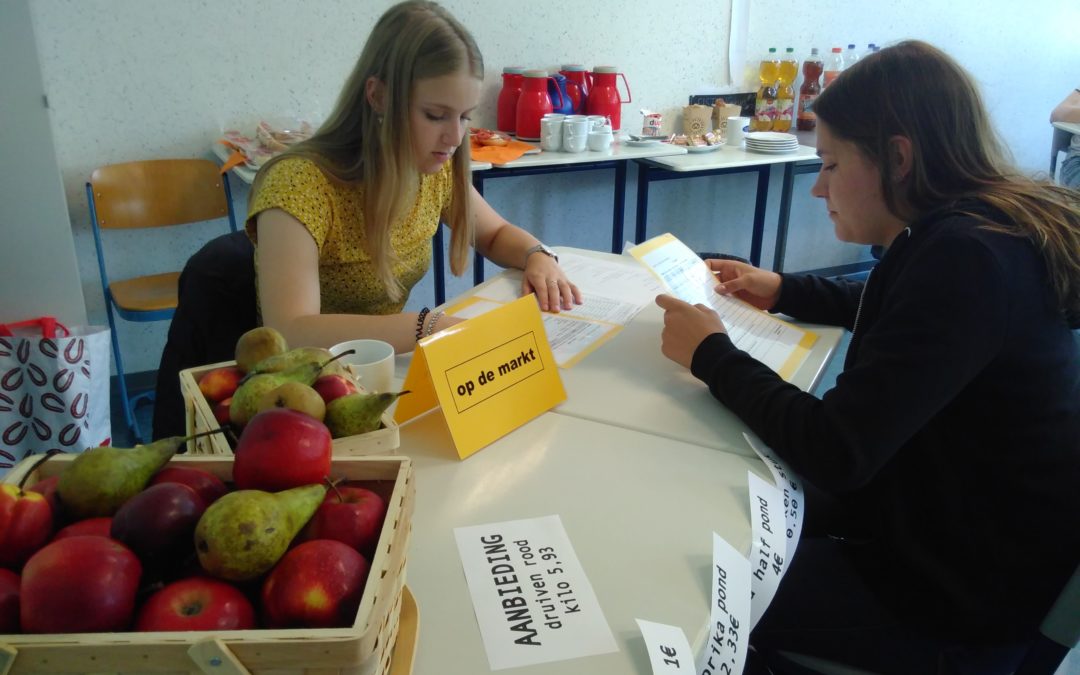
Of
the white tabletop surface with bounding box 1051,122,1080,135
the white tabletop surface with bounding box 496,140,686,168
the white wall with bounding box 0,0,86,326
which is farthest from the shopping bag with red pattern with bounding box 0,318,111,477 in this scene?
the white tabletop surface with bounding box 1051,122,1080,135

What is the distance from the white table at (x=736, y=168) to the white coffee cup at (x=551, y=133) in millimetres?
355

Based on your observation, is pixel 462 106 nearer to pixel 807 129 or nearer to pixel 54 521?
pixel 54 521

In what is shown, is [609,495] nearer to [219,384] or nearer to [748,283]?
[219,384]

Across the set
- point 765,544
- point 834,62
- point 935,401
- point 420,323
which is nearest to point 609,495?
point 765,544

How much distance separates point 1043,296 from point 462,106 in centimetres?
95

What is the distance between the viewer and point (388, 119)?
52.7 inches

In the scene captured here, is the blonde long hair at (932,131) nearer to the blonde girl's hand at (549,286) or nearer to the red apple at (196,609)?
the blonde girl's hand at (549,286)

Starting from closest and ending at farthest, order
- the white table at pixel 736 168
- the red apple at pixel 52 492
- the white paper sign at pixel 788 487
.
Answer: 1. the red apple at pixel 52 492
2. the white paper sign at pixel 788 487
3. the white table at pixel 736 168

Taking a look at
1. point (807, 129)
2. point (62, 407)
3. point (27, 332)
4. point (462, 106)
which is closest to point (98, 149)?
point (27, 332)

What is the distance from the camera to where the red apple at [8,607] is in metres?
0.45

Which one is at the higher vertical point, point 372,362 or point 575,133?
point 575,133

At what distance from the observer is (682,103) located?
136 inches

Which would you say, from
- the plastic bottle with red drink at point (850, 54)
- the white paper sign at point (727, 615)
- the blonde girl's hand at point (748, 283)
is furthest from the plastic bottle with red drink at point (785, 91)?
the white paper sign at point (727, 615)

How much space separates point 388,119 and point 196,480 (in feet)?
3.03
